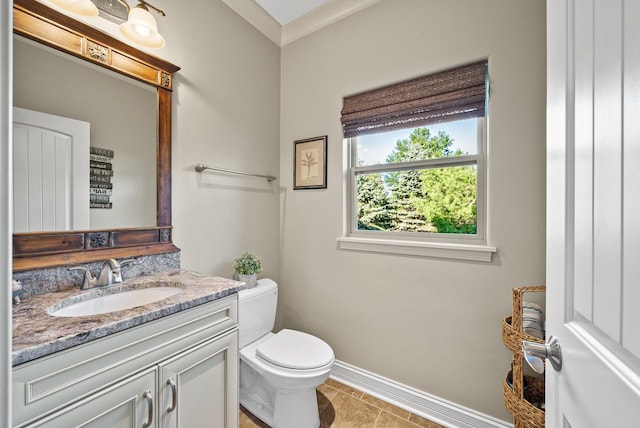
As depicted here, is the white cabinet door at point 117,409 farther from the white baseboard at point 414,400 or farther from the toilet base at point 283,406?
the white baseboard at point 414,400

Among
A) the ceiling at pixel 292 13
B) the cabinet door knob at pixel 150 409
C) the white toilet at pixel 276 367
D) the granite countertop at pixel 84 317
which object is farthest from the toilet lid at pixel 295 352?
the ceiling at pixel 292 13

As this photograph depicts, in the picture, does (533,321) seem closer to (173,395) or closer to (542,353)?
(542,353)

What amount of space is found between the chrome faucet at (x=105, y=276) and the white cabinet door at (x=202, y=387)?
1.68 feet

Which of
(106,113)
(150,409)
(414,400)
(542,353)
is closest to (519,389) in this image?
(414,400)

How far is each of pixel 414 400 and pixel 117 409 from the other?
61.7 inches

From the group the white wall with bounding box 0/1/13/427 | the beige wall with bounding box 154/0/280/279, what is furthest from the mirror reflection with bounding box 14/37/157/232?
the white wall with bounding box 0/1/13/427

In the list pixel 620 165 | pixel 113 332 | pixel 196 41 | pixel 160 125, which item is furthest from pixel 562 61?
pixel 196 41

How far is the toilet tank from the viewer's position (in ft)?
5.17

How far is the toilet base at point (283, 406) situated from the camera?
4.68ft

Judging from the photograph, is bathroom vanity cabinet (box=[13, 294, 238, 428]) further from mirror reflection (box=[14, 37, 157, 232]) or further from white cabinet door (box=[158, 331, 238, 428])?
mirror reflection (box=[14, 37, 157, 232])

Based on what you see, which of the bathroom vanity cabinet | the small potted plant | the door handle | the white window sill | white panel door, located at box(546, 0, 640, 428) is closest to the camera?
white panel door, located at box(546, 0, 640, 428)

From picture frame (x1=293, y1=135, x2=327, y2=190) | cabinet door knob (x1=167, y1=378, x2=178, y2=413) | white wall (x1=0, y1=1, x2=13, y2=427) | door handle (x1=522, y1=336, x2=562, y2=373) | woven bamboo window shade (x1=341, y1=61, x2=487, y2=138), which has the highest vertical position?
woven bamboo window shade (x1=341, y1=61, x2=487, y2=138)

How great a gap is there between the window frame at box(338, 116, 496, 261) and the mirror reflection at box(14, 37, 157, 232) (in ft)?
4.16

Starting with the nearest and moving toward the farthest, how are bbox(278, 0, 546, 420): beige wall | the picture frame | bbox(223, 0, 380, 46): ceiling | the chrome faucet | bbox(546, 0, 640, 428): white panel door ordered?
bbox(546, 0, 640, 428): white panel door
the chrome faucet
bbox(278, 0, 546, 420): beige wall
bbox(223, 0, 380, 46): ceiling
the picture frame
